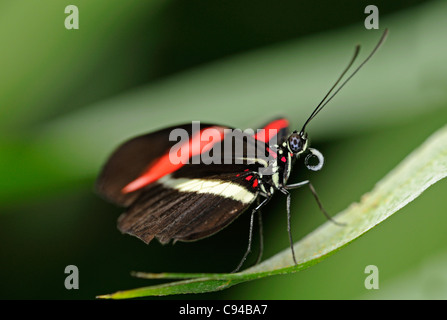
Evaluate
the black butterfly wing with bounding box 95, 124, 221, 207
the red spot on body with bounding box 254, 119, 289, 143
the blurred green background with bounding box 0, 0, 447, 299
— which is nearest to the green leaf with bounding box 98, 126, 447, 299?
the blurred green background with bounding box 0, 0, 447, 299

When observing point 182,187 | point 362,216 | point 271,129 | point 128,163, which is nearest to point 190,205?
point 182,187

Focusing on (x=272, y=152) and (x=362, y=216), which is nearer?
(x=362, y=216)

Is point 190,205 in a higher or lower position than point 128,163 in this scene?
lower

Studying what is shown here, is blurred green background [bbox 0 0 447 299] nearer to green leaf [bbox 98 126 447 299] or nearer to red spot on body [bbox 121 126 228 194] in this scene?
green leaf [bbox 98 126 447 299]

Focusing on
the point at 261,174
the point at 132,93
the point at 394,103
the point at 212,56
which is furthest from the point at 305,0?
the point at 261,174

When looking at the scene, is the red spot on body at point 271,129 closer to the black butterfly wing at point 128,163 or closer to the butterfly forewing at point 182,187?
the butterfly forewing at point 182,187

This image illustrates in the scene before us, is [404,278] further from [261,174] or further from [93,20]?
[93,20]

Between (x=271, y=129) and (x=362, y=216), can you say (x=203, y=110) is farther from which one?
(x=362, y=216)
